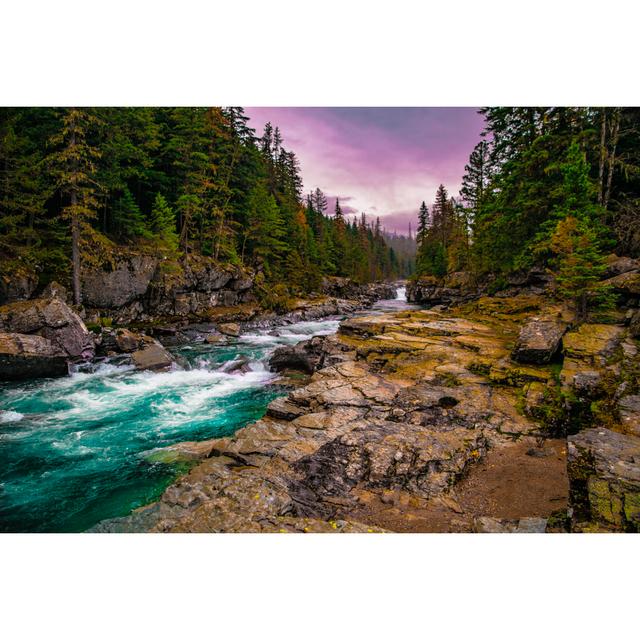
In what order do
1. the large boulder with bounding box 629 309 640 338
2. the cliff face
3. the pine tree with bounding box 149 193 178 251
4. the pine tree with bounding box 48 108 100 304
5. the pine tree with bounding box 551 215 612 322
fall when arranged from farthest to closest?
the pine tree with bounding box 149 193 178 251 → the cliff face → the pine tree with bounding box 48 108 100 304 → the pine tree with bounding box 551 215 612 322 → the large boulder with bounding box 629 309 640 338

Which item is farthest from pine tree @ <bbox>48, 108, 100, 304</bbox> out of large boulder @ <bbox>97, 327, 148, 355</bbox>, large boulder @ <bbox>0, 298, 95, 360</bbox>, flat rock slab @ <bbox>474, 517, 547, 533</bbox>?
flat rock slab @ <bbox>474, 517, 547, 533</bbox>

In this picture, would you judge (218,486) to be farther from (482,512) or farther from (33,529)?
(482,512)

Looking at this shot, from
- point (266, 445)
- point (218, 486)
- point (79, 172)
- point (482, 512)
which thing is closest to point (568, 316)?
point (482, 512)

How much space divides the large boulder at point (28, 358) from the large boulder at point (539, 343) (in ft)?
54.1

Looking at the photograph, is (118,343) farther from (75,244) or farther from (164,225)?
(164,225)

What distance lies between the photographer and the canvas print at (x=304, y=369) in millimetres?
4875

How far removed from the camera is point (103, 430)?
9.09 metres

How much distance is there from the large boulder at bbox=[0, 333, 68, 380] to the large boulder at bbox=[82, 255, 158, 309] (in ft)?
24.2

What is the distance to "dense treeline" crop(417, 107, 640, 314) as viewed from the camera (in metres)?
11.5

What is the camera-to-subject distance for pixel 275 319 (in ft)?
92.8

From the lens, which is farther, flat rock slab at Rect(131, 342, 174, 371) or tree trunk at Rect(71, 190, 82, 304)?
tree trunk at Rect(71, 190, 82, 304)

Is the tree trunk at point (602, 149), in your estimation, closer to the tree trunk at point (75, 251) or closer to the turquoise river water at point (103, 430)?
the turquoise river water at point (103, 430)

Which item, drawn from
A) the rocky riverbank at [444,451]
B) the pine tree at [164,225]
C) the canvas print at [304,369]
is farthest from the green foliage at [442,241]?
the rocky riverbank at [444,451]

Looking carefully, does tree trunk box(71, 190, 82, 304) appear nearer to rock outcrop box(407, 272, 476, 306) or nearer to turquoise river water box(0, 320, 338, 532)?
turquoise river water box(0, 320, 338, 532)
